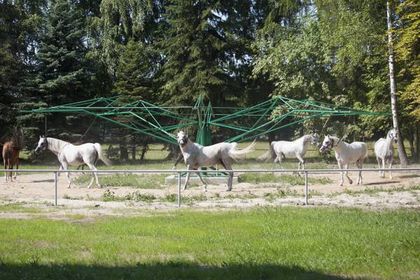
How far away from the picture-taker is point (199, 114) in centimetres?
2480

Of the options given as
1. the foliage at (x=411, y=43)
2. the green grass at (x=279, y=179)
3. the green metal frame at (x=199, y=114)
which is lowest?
the green grass at (x=279, y=179)

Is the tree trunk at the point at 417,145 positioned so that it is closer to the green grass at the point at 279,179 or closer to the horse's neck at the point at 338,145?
the green grass at the point at 279,179

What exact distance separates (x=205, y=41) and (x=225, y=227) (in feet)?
99.2

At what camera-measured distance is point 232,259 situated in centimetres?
844

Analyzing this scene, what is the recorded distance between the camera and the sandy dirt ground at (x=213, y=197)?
15.0 meters

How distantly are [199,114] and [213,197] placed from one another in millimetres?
7757

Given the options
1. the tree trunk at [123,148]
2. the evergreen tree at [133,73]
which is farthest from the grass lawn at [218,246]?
the evergreen tree at [133,73]

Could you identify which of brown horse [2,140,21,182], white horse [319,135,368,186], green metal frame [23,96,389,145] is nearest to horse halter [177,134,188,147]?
green metal frame [23,96,389,145]

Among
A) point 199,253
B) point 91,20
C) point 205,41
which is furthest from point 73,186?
point 91,20

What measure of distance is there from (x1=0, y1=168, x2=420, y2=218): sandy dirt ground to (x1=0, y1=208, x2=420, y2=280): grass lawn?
1.76m

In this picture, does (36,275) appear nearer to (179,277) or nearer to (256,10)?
(179,277)

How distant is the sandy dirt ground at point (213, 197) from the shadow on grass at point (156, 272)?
19.1 ft

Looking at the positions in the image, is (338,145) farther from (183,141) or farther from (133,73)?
(133,73)

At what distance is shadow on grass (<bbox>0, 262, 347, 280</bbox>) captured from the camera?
24.1 feet
